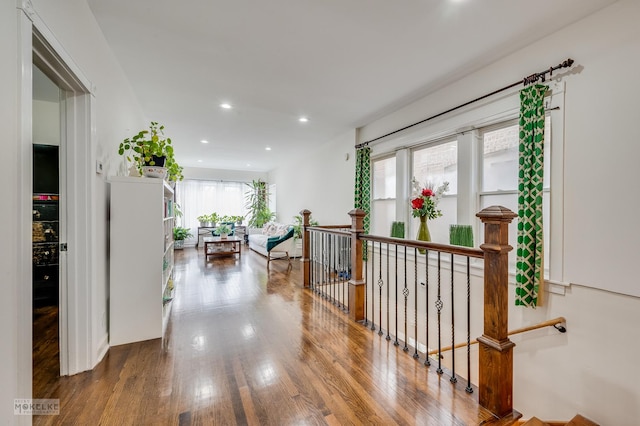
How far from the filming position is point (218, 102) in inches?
141

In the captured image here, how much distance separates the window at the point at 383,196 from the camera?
4168 mm

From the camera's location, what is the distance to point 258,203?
911 centimetres

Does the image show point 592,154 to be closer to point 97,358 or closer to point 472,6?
point 472,6

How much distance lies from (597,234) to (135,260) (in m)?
3.72

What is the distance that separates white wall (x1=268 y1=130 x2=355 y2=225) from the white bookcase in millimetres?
3256

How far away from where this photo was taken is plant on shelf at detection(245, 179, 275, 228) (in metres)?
8.70

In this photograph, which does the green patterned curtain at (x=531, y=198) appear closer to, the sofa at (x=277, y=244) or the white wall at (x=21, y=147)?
the white wall at (x=21, y=147)

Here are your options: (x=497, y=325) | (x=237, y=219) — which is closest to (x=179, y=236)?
(x=237, y=219)

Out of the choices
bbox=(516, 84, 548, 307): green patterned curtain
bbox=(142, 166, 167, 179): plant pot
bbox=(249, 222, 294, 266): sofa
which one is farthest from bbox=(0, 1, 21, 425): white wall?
bbox=(249, 222, 294, 266): sofa

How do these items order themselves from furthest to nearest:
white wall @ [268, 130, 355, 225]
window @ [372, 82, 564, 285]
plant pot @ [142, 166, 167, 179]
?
white wall @ [268, 130, 355, 225]
plant pot @ [142, 166, 167, 179]
window @ [372, 82, 564, 285]

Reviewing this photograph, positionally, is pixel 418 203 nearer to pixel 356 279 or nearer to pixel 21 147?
pixel 356 279

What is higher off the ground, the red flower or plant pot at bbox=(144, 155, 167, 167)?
plant pot at bbox=(144, 155, 167, 167)

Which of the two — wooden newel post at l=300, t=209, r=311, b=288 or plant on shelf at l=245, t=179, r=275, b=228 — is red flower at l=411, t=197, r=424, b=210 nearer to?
wooden newel post at l=300, t=209, r=311, b=288

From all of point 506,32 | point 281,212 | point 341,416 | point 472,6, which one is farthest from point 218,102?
point 281,212
